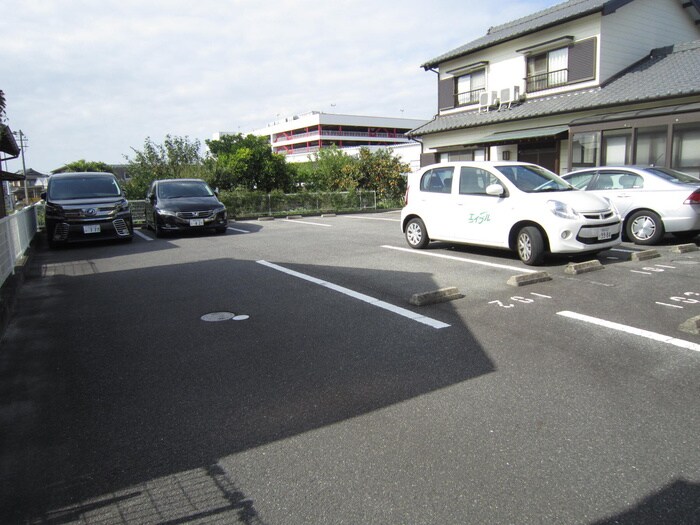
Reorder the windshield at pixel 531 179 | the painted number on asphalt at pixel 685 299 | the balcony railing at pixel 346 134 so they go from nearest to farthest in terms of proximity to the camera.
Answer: the painted number on asphalt at pixel 685 299 < the windshield at pixel 531 179 < the balcony railing at pixel 346 134

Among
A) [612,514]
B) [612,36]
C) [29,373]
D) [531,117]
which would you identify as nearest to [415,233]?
[29,373]

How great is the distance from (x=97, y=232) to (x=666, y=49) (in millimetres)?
21131

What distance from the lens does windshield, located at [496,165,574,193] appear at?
26.8 ft

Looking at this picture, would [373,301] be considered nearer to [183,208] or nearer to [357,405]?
[357,405]

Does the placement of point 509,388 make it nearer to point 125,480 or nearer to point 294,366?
Answer: point 294,366

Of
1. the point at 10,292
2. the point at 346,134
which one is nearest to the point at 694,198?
the point at 10,292

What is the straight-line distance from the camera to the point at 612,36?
18297mm

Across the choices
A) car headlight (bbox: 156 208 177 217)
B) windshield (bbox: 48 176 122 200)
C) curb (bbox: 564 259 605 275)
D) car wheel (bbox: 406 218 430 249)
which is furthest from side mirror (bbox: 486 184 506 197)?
windshield (bbox: 48 176 122 200)

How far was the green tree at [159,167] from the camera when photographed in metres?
21.8

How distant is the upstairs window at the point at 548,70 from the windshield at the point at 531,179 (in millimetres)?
12766

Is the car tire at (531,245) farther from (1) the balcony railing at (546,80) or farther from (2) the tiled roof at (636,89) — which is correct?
(1) the balcony railing at (546,80)

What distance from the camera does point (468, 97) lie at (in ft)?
76.7

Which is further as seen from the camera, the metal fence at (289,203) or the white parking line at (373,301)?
the metal fence at (289,203)

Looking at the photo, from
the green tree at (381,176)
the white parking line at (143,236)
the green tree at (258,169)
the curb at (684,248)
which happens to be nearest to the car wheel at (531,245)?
the curb at (684,248)
